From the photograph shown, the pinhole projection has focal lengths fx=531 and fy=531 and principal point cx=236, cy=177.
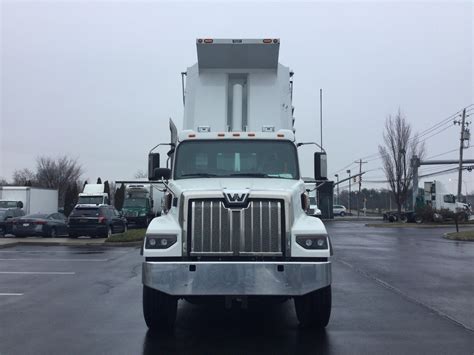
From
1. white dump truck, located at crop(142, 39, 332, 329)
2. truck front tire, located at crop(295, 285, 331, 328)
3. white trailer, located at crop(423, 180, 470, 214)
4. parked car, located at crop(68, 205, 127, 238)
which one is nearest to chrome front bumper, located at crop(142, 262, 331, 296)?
white dump truck, located at crop(142, 39, 332, 329)

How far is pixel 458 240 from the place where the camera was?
85.1ft

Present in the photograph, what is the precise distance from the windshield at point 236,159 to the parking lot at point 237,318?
7.55 ft

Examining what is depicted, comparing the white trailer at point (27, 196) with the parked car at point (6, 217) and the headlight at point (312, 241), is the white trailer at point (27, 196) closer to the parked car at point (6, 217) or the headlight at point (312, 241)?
the parked car at point (6, 217)

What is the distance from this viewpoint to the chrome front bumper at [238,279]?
658 centimetres

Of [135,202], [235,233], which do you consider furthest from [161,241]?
[135,202]

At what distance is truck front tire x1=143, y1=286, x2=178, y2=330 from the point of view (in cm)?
720

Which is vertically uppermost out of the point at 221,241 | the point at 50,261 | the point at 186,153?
the point at 186,153

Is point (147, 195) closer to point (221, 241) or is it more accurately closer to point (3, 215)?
point (3, 215)

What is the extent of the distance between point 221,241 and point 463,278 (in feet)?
26.4

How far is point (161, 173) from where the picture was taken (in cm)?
871

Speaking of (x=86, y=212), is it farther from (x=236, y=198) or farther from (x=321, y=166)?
(x=236, y=198)

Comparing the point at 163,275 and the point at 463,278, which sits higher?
the point at 163,275

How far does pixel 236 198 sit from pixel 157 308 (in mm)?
1889

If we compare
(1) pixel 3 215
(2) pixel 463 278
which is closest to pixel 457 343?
(2) pixel 463 278
